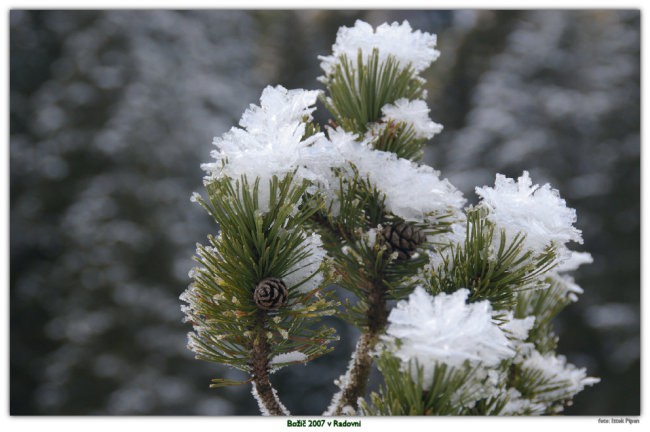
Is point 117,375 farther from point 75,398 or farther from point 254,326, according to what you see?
point 254,326

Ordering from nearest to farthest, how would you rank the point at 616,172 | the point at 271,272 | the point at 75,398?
the point at 271,272 → the point at 616,172 → the point at 75,398

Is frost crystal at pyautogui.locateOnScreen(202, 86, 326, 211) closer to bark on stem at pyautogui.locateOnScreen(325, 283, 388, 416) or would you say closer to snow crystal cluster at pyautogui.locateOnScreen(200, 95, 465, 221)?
snow crystal cluster at pyautogui.locateOnScreen(200, 95, 465, 221)

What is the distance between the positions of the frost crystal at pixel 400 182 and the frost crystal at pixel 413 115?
13 cm

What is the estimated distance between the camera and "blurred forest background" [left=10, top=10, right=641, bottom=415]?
6645 millimetres

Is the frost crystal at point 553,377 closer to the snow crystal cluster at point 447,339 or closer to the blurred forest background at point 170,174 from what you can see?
the snow crystal cluster at point 447,339

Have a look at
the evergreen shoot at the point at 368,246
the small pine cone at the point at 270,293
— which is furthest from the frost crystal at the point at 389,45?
the small pine cone at the point at 270,293

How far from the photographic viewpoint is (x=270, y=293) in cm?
78

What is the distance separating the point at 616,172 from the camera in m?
6.35

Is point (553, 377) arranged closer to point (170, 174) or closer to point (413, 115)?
point (413, 115)

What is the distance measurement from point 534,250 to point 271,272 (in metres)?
0.36

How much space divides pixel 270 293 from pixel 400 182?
24 cm
